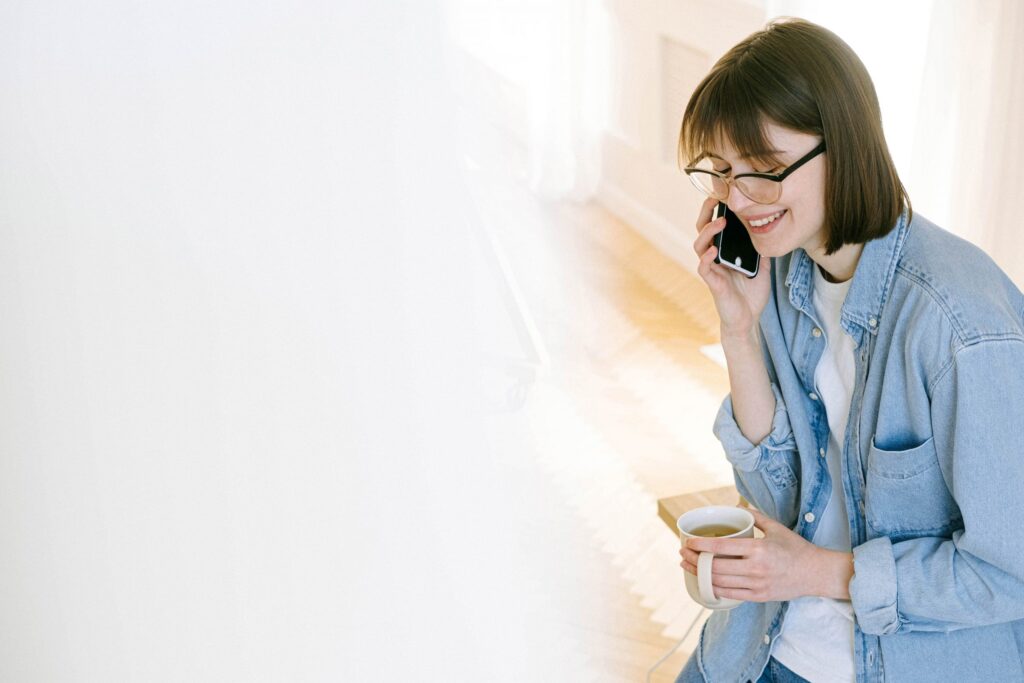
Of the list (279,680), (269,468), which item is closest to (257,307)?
(269,468)

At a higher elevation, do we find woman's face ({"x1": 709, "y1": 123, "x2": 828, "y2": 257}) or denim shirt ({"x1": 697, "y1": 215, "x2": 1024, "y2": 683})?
woman's face ({"x1": 709, "y1": 123, "x2": 828, "y2": 257})

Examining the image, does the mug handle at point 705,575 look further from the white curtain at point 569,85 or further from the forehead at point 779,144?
the white curtain at point 569,85

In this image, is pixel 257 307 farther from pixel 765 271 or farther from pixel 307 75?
pixel 765 271

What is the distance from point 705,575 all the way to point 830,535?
170 millimetres

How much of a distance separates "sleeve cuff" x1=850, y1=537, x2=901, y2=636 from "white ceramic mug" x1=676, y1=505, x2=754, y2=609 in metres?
0.11

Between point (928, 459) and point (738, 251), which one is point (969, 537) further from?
point (738, 251)

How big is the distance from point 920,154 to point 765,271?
1028 millimetres

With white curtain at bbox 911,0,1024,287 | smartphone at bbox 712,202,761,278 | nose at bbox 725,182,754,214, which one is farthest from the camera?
white curtain at bbox 911,0,1024,287

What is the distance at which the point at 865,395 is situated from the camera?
1028 millimetres

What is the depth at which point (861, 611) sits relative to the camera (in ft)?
3.29

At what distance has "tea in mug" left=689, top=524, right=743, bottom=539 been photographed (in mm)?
1104

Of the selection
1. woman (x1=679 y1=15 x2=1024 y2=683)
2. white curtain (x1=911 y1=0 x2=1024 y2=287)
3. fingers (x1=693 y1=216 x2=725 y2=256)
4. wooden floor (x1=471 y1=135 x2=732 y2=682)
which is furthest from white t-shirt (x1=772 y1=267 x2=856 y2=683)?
white curtain (x1=911 y1=0 x2=1024 y2=287)

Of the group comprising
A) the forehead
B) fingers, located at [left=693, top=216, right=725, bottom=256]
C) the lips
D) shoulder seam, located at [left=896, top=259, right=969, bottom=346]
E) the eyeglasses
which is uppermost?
the forehead

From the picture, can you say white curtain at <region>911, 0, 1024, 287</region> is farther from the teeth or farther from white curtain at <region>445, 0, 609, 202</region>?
white curtain at <region>445, 0, 609, 202</region>
